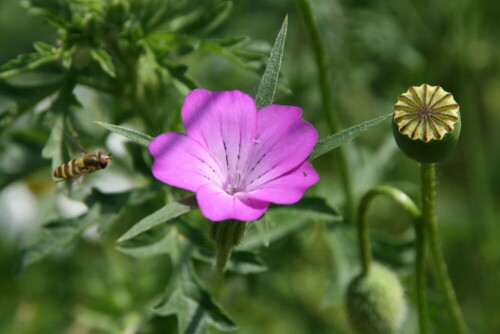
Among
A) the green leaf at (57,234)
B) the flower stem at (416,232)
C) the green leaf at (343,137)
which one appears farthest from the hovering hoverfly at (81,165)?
the flower stem at (416,232)

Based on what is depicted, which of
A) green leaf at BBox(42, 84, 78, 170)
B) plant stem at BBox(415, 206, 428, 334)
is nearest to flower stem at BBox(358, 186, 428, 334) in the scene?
plant stem at BBox(415, 206, 428, 334)

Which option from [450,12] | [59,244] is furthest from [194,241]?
[450,12]

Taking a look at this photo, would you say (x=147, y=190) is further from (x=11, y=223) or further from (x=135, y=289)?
(x=11, y=223)

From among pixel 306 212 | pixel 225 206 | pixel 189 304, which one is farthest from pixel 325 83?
pixel 225 206

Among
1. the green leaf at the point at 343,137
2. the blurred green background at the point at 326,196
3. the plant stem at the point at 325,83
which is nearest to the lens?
the green leaf at the point at 343,137

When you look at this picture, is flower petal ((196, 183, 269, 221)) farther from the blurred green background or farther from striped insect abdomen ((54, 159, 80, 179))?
the blurred green background

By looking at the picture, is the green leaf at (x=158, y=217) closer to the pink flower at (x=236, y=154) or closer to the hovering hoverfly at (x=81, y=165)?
the pink flower at (x=236, y=154)
